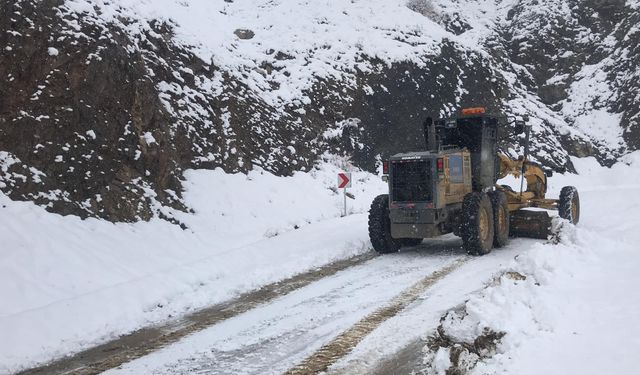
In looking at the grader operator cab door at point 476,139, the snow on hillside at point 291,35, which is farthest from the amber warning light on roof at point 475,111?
the snow on hillside at point 291,35

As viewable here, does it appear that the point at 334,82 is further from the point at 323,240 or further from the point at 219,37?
the point at 323,240

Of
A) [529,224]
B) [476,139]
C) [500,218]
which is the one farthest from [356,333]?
[529,224]

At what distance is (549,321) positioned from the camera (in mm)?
4883

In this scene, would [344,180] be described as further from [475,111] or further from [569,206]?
[569,206]

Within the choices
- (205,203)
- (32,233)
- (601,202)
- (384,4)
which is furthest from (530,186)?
(384,4)

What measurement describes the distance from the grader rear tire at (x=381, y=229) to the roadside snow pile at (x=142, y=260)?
1.99 ft

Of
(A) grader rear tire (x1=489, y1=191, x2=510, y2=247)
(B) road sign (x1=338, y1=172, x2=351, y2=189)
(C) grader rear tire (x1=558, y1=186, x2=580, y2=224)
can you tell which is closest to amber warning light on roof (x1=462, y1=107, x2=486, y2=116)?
(A) grader rear tire (x1=489, y1=191, x2=510, y2=247)

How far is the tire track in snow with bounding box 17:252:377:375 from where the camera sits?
5291 mm

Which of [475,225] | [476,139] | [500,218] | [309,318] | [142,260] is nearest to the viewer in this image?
[309,318]

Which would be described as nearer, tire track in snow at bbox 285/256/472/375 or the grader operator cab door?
tire track in snow at bbox 285/256/472/375

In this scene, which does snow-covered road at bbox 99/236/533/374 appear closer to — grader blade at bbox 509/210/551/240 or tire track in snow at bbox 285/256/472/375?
tire track in snow at bbox 285/256/472/375

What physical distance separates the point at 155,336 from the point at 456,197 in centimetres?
699

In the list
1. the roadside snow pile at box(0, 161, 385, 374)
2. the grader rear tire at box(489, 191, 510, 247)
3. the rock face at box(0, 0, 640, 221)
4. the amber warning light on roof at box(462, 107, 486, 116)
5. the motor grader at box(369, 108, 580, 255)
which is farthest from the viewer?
the amber warning light on roof at box(462, 107, 486, 116)

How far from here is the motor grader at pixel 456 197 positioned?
1009cm
